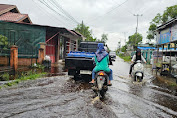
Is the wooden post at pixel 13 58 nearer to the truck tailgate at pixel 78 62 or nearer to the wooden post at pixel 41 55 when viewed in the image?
the wooden post at pixel 41 55

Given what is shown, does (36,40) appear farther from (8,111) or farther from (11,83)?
(8,111)

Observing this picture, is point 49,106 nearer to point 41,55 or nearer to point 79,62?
point 79,62

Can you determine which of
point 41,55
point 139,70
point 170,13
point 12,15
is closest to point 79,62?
point 139,70

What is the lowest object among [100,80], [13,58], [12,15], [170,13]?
[100,80]

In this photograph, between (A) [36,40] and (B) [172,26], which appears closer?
(A) [36,40]

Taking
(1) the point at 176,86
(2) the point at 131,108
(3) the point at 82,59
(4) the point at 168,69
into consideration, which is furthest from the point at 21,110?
(4) the point at 168,69

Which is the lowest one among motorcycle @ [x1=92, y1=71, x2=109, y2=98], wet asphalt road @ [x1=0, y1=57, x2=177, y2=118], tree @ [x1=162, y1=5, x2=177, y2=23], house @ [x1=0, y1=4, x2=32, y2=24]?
wet asphalt road @ [x1=0, y1=57, x2=177, y2=118]

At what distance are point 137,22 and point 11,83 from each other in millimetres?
42598

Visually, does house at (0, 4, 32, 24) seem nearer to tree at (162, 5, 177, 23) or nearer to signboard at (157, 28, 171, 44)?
signboard at (157, 28, 171, 44)

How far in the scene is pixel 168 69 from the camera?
11.2m

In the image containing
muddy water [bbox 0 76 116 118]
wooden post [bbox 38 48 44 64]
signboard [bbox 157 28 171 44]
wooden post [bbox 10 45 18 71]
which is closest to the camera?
muddy water [bbox 0 76 116 118]

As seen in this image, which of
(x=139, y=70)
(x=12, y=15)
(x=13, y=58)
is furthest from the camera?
(x=12, y=15)

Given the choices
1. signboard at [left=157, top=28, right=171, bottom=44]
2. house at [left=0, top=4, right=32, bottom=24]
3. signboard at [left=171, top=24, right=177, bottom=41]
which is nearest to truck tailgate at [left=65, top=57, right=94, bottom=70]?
house at [left=0, top=4, right=32, bottom=24]

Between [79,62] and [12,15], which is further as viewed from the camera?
[12,15]
